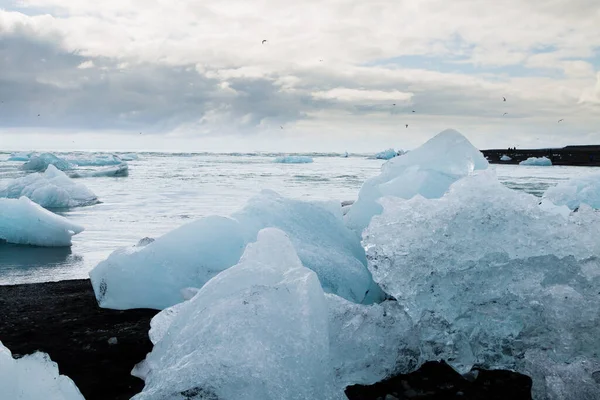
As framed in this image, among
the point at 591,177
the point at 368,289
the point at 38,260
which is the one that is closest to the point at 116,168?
the point at 38,260

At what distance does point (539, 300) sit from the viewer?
9.05ft

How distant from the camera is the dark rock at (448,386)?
2.52 m

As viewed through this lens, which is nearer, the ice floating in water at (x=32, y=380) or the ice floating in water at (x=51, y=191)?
the ice floating in water at (x=32, y=380)

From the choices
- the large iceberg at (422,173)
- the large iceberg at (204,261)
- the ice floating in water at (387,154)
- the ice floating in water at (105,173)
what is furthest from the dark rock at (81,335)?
the ice floating in water at (387,154)

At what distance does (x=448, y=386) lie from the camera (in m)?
2.62

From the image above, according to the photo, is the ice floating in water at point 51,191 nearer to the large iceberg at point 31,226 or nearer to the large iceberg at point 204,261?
the large iceberg at point 31,226

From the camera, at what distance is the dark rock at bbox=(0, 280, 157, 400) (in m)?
2.68

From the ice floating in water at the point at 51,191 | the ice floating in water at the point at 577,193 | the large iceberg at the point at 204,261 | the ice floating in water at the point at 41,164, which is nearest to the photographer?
the large iceberg at the point at 204,261

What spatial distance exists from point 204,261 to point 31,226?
4.45 m

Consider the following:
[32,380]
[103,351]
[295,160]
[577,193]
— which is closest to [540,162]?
[295,160]

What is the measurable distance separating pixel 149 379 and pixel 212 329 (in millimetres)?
352

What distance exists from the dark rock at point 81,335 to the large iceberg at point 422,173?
2124mm

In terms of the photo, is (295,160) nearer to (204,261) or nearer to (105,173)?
(105,173)

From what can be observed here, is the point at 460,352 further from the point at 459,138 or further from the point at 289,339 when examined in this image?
the point at 459,138
